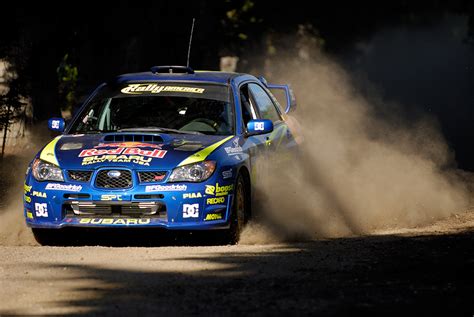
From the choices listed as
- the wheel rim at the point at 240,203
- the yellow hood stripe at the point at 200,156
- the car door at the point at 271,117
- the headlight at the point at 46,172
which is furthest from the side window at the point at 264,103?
the headlight at the point at 46,172

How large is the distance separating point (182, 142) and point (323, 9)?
41.0 meters

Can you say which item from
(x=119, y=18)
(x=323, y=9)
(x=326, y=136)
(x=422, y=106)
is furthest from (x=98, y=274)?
(x=323, y=9)

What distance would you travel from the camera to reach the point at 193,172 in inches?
439

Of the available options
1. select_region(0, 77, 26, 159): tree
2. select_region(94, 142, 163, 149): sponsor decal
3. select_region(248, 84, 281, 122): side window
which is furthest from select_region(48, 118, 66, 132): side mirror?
select_region(0, 77, 26, 159): tree

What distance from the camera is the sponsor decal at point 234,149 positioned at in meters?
11.6

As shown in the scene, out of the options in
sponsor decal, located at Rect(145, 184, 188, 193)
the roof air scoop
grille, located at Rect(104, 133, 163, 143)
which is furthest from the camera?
the roof air scoop

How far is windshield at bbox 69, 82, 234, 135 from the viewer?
1225cm

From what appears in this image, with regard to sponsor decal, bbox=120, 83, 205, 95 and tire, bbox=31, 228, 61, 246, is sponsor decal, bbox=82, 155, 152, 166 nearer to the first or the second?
tire, bbox=31, 228, 61, 246

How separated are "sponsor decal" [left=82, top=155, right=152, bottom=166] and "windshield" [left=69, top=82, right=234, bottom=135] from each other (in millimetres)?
909

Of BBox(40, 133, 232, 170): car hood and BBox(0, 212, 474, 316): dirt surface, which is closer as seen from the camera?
BBox(0, 212, 474, 316): dirt surface

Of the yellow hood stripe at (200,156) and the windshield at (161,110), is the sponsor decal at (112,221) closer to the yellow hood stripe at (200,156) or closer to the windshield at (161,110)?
the yellow hood stripe at (200,156)

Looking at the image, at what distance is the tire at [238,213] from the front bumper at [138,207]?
0.13 metres

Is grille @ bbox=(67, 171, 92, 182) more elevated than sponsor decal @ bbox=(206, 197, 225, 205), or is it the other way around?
grille @ bbox=(67, 171, 92, 182)

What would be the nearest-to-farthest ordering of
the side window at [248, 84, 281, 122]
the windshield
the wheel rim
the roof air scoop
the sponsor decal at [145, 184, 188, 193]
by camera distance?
the sponsor decal at [145, 184, 188, 193]
the wheel rim
the windshield
the roof air scoop
the side window at [248, 84, 281, 122]
